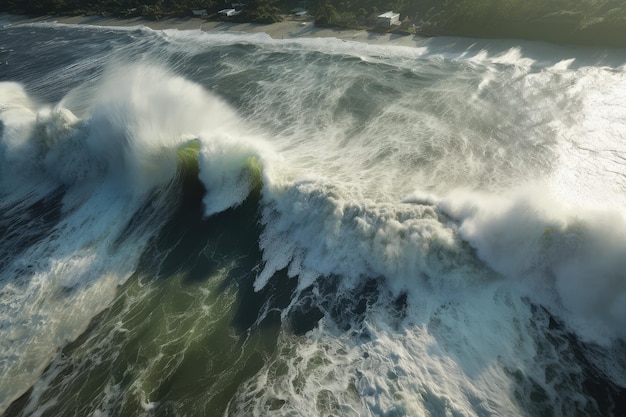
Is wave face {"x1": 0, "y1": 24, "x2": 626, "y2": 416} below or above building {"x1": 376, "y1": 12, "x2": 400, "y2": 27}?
below

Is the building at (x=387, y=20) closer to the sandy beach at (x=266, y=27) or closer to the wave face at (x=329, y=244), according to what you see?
the sandy beach at (x=266, y=27)

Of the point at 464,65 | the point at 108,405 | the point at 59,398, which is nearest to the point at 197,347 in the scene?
the point at 108,405

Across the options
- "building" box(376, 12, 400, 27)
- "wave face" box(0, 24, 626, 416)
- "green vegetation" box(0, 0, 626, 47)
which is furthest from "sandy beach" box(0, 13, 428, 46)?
"wave face" box(0, 24, 626, 416)

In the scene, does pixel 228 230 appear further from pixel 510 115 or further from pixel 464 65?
pixel 464 65

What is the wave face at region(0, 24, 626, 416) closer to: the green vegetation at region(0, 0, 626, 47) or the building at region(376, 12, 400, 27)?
the green vegetation at region(0, 0, 626, 47)

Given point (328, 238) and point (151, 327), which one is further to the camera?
point (328, 238)

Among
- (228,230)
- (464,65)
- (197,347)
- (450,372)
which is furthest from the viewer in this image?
(464,65)
